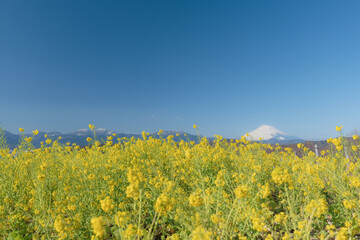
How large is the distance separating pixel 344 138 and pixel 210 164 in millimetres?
2570

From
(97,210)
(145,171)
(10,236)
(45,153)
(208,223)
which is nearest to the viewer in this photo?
(208,223)

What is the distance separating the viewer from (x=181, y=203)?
2.54m

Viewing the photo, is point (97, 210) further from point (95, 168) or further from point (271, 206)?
point (271, 206)

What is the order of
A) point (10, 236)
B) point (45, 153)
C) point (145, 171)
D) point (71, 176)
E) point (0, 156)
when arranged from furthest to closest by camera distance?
point (45, 153)
point (0, 156)
point (145, 171)
point (71, 176)
point (10, 236)

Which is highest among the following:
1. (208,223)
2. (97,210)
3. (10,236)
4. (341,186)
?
(341,186)

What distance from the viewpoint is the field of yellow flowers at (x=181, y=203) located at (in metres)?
1.91

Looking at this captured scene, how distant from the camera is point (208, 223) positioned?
6.91 feet

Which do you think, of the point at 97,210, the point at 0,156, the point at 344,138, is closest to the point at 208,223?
the point at 97,210

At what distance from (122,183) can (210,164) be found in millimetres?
1842

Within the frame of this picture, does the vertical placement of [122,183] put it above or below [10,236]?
above

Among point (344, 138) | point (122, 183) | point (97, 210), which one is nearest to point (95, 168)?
point (122, 183)

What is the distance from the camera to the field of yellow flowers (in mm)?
1913

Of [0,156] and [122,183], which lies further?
[0,156]

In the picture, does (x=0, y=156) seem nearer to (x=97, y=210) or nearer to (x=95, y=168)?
(x=95, y=168)
